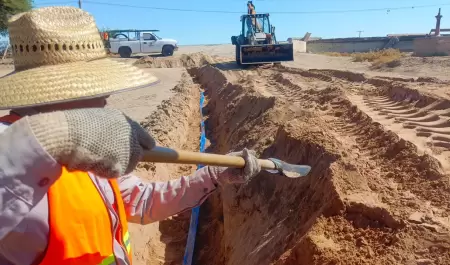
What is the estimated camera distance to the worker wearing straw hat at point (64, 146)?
132cm

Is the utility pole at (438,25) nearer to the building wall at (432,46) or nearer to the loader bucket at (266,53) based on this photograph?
the building wall at (432,46)

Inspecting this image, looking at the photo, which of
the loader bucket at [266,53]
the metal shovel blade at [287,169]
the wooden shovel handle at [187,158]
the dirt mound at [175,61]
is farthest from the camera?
the dirt mound at [175,61]

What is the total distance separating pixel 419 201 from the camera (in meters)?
3.09

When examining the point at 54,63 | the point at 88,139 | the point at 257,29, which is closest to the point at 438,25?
the point at 257,29

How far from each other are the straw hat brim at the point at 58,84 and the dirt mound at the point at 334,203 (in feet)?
5.84

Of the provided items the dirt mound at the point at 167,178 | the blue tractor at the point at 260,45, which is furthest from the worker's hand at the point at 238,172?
the blue tractor at the point at 260,45

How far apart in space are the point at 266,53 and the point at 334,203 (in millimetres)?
15782

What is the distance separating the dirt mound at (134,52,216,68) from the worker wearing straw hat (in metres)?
24.2

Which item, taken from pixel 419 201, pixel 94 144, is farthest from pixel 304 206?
pixel 94 144

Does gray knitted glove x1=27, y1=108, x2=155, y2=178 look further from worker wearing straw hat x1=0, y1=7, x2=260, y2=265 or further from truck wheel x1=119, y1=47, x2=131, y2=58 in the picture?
truck wheel x1=119, y1=47, x2=131, y2=58

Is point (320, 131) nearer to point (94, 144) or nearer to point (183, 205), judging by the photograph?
point (183, 205)

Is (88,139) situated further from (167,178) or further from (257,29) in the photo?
(257,29)

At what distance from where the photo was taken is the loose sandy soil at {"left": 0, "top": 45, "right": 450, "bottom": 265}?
2857mm

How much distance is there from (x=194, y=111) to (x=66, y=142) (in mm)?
10608
